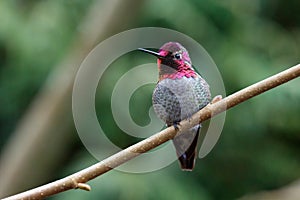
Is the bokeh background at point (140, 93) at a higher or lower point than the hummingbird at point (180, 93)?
higher

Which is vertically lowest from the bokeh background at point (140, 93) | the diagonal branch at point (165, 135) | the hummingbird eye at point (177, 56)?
the diagonal branch at point (165, 135)

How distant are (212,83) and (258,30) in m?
1.05

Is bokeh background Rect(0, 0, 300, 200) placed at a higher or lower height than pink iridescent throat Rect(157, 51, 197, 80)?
higher

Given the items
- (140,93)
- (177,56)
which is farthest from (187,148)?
(140,93)

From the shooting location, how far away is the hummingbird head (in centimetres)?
112

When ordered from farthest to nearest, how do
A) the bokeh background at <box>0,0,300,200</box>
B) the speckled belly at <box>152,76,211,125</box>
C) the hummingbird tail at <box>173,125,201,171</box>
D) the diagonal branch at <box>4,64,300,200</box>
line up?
1. the bokeh background at <box>0,0,300,200</box>
2. the hummingbird tail at <box>173,125,201,171</box>
3. the speckled belly at <box>152,76,211,125</box>
4. the diagonal branch at <box>4,64,300,200</box>

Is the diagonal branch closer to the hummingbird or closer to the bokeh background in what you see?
the hummingbird

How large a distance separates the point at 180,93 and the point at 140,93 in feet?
6.55

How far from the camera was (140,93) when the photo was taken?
3.23 meters

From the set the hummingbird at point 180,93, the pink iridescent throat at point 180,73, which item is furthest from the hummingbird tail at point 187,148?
the pink iridescent throat at point 180,73

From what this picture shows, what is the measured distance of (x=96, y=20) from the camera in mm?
3293

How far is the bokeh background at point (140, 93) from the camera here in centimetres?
320

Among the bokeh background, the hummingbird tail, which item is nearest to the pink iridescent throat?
the hummingbird tail

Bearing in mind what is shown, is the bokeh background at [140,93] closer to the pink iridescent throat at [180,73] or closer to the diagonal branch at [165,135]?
the pink iridescent throat at [180,73]
